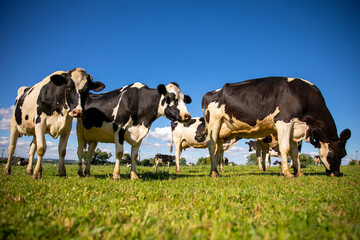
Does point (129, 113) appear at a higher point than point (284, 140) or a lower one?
higher

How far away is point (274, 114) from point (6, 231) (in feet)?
23.9

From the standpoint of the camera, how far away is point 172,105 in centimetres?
758

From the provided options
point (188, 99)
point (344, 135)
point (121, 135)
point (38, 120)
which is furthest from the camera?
point (188, 99)

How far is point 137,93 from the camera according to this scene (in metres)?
7.57

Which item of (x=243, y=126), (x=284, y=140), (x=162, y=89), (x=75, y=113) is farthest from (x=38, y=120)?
(x=284, y=140)

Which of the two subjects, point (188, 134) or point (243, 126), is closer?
point (243, 126)

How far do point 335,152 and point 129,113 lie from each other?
7.34 m

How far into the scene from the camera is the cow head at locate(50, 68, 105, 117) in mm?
6168

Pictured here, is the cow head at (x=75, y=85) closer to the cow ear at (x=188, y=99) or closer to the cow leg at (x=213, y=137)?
the cow ear at (x=188, y=99)

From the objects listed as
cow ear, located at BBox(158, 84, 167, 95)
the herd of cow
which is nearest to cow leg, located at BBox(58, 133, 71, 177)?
the herd of cow

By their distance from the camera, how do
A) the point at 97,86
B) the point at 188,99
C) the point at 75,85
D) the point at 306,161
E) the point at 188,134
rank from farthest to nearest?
the point at 306,161
the point at 188,134
the point at 188,99
the point at 97,86
the point at 75,85

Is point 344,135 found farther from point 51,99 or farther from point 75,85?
point 51,99

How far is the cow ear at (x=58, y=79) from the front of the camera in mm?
6213

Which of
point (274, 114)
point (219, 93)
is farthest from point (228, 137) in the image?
point (274, 114)
